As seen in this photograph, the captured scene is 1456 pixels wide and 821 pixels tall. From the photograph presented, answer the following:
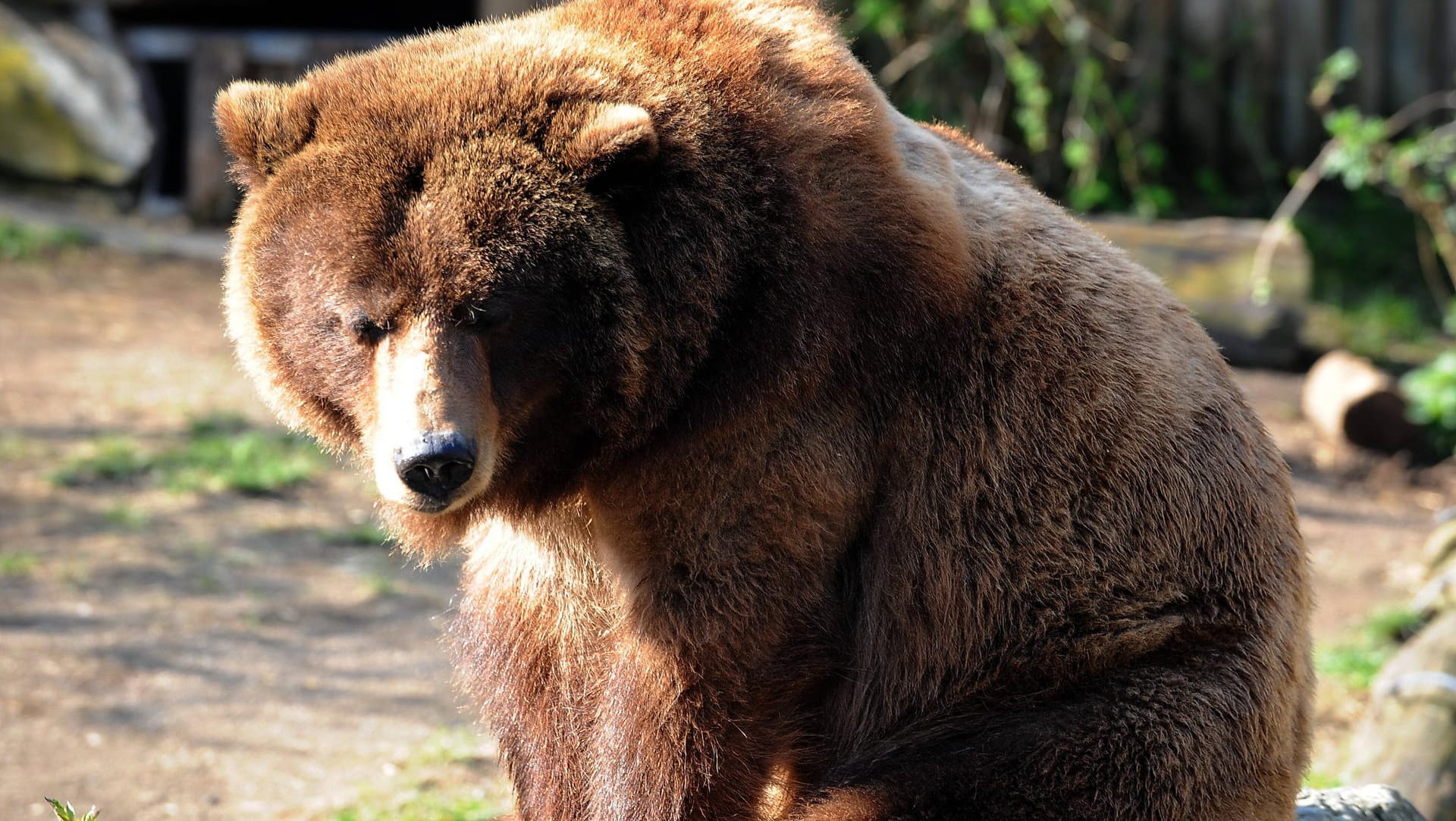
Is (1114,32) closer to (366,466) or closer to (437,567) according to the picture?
(437,567)

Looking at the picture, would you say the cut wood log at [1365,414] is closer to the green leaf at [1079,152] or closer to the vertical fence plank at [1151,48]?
the green leaf at [1079,152]

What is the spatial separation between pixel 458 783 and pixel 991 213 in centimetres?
287

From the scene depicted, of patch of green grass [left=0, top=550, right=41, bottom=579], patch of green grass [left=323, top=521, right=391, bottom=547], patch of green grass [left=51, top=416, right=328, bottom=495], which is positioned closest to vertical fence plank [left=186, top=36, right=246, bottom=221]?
patch of green grass [left=51, top=416, right=328, bottom=495]

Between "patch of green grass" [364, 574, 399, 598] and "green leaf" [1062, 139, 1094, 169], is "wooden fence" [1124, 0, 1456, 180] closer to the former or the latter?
"green leaf" [1062, 139, 1094, 169]

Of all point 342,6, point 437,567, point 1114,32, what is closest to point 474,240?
point 437,567

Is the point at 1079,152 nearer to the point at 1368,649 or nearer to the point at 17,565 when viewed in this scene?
the point at 1368,649

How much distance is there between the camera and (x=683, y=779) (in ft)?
10.3

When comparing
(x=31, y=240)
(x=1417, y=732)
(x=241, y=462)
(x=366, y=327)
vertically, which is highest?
(x=366, y=327)

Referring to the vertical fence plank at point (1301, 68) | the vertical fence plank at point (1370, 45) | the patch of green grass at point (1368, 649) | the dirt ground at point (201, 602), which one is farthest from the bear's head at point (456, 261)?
the vertical fence plank at point (1370, 45)

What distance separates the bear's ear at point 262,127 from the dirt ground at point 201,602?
1.67 meters

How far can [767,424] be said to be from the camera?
10.1ft

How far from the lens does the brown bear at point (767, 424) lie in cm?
295

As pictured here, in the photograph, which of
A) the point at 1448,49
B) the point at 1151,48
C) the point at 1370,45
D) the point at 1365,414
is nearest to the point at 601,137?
the point at 1365,414

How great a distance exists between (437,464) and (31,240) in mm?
9200
